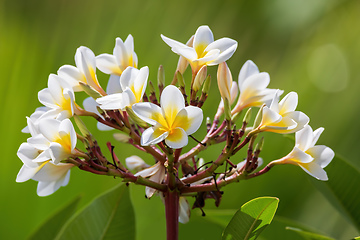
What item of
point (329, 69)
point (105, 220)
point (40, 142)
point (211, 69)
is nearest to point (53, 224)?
point (105, 220)

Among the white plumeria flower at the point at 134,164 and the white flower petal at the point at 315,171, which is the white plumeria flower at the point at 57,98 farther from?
the white flower petal at the point at 315,171

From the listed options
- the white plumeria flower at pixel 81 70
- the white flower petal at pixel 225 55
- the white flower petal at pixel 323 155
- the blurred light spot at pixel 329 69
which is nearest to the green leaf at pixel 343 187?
the white flower petal at pixel 323 155

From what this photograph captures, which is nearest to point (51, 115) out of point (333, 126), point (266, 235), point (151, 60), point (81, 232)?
point (81, 232)

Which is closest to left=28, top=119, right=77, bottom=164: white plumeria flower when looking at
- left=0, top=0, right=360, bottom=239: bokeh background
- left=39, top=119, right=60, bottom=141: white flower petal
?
left=39, top=119, right=60, bottom=141: white flower petal

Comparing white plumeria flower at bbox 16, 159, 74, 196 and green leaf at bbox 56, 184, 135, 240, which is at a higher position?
white plumeria flower at bbox 16, 159, 74, 196

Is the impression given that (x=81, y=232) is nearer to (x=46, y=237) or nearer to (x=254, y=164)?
(x=46, y=237)

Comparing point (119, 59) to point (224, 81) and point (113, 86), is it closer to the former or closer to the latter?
point (113, 86)

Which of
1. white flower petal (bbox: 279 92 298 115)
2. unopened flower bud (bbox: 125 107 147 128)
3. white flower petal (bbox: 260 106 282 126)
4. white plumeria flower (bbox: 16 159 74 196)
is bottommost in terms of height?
white plumeria flower (bbox: 16 159 74 196)

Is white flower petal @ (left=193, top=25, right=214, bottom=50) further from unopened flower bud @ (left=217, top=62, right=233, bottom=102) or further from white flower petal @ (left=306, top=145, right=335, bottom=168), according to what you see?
white flower petal @ (left=306, top=145, right=335, bottom=168)
